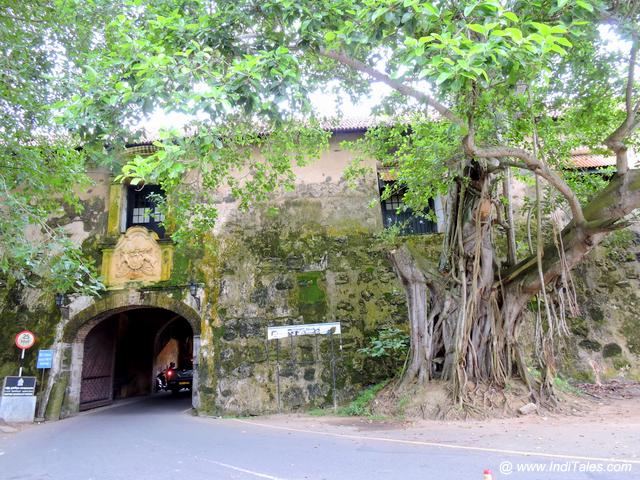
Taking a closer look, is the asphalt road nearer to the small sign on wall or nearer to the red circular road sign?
the small sign on wall

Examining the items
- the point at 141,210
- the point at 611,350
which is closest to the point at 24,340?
the point at 141,210

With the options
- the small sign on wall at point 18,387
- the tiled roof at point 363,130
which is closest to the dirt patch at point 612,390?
the tiled roof at point 363,130

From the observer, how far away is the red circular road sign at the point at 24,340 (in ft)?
30.5

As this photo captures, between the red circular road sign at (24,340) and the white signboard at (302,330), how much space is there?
16.5 ft

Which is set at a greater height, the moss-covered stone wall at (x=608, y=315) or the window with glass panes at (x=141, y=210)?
the window with glass panes at (x=141, y=210)

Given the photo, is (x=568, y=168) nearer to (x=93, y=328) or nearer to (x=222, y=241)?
(x=222, y=241)

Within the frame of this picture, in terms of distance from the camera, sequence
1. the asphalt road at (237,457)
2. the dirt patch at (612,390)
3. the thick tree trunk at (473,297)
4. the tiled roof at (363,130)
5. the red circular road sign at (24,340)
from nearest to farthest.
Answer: the asphalt road at (237,457), the thick tree trunk at (473,297), the dirt patch at (612,390), the red circular road sign at (24,340), the tiled roof at (363,130)

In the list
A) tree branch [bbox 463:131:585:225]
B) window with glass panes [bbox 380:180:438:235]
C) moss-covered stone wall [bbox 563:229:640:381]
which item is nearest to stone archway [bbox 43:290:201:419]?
window with glass panes [bbox 380:180:438:235]

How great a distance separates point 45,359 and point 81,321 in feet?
3.30

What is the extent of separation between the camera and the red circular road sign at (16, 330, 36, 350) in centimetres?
928

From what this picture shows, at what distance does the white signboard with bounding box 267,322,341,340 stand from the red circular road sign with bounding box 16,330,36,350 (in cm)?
504

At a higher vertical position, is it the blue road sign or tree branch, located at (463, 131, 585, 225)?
tree branch, located at (463, 131, 585, 225)

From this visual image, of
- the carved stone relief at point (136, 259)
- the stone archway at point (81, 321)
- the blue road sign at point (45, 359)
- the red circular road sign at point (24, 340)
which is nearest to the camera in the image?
the red circular road sign at point (24, 340)

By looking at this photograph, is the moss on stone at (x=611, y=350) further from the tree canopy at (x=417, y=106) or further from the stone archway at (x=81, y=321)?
the stone archway at (x=81, y=321)
